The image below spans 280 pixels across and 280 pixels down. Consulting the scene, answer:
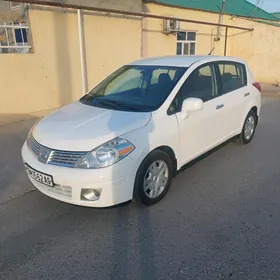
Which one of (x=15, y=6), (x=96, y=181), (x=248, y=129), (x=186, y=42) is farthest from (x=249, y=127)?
(x=186, y=42)

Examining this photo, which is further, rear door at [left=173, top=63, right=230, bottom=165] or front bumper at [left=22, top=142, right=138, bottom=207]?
rear door at [left=173, top=63, right=230, bottom=165]

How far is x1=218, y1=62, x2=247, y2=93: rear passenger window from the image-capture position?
165 inches

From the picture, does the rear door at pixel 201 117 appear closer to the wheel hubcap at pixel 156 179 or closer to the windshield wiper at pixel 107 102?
the wheel hubcap at pixel 156 179

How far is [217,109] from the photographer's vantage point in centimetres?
388

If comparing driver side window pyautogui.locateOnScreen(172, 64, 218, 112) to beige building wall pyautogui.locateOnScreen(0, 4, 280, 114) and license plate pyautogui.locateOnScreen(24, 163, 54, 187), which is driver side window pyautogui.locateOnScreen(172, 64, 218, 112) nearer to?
license plate pyautogui.locateOnScreen(24, 163, 54, 187)

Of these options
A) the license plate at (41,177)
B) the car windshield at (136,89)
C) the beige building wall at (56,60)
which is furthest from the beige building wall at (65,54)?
the license plate at (41,177)

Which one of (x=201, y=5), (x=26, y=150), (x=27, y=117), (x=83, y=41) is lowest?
(x=27, y=117)

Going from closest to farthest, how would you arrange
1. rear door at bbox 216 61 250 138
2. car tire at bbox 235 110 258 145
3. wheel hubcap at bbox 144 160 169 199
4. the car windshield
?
wheel hubcap at bbox 144 160 169 199, the car windshield, rear door at bbox 216 61 250 138, car tire at bbox 235 110 258 145

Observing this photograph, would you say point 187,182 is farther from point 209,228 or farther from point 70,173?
point 70,173

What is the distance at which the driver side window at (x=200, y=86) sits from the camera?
10.9 feet

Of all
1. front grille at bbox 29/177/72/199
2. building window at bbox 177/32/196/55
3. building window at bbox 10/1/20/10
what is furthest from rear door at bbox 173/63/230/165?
building window at bbox 177/32/196/55

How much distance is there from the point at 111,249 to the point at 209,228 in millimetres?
1010

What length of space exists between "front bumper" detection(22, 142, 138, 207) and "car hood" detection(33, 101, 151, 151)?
0.77ft

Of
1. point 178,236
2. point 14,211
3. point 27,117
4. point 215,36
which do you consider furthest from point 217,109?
point 215,36
